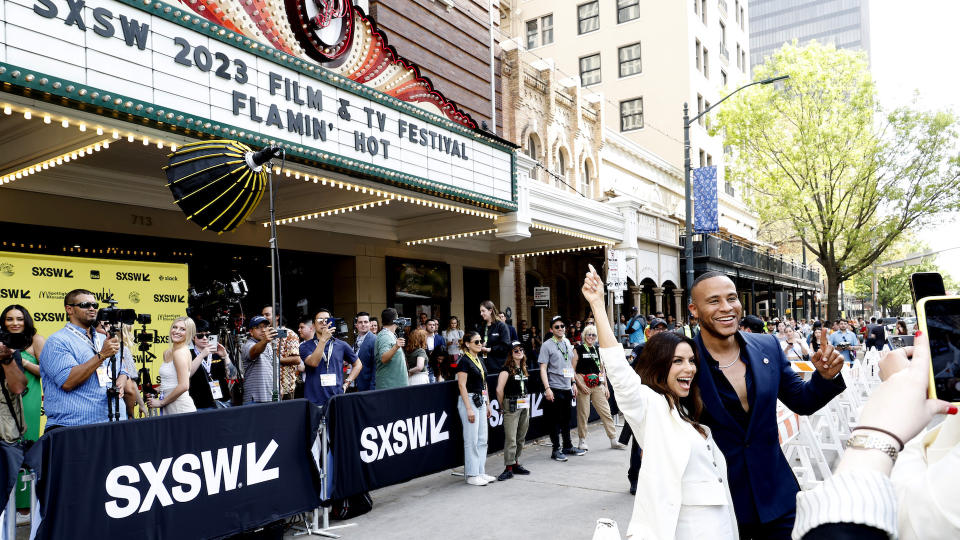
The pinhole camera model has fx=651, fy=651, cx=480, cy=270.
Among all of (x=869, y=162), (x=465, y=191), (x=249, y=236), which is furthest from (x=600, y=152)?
(x=249, y=236)

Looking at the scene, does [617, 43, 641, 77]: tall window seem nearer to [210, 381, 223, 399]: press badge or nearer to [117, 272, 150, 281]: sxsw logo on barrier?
[117, 272, 150, 281]: sxsw logo on barrier

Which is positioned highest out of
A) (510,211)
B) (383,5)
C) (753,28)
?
(753,28)

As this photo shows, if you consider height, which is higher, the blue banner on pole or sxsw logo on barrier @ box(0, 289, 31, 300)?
the blue banner on pole

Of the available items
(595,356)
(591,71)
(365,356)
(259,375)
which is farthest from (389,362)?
(591,71)

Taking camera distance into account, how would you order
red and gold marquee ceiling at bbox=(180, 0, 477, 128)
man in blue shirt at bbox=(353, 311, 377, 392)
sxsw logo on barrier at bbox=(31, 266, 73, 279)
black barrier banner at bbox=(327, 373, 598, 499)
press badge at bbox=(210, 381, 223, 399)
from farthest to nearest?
red and gold marquee ceiling at bbox=(180, 0, 477, 128) → man in blue shirt at bbox=(353, 311, 377, 392) → sxsw logo on barrier at bbox=(31, 266, 73, 279) → press badge at bbox=(210, 381, 223, 399) → black barrier banner at bbox=(327, 373, 598, 499)

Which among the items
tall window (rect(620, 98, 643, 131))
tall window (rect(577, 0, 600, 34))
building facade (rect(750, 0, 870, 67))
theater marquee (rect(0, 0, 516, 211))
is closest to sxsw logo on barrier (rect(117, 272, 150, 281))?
theater marquee (rect(0, 0, 516, 211))

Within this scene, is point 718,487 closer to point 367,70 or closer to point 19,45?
point 19,45

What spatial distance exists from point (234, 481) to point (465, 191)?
7596 mm

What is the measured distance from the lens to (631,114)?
116ft

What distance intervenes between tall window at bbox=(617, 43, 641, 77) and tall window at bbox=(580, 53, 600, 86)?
4.04 ft

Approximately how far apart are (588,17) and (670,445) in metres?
35.7

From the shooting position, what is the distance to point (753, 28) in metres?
131

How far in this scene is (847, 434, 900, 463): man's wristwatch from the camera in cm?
112

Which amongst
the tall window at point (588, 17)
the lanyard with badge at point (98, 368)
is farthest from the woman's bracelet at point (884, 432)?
the tall window at point (588, 17)
